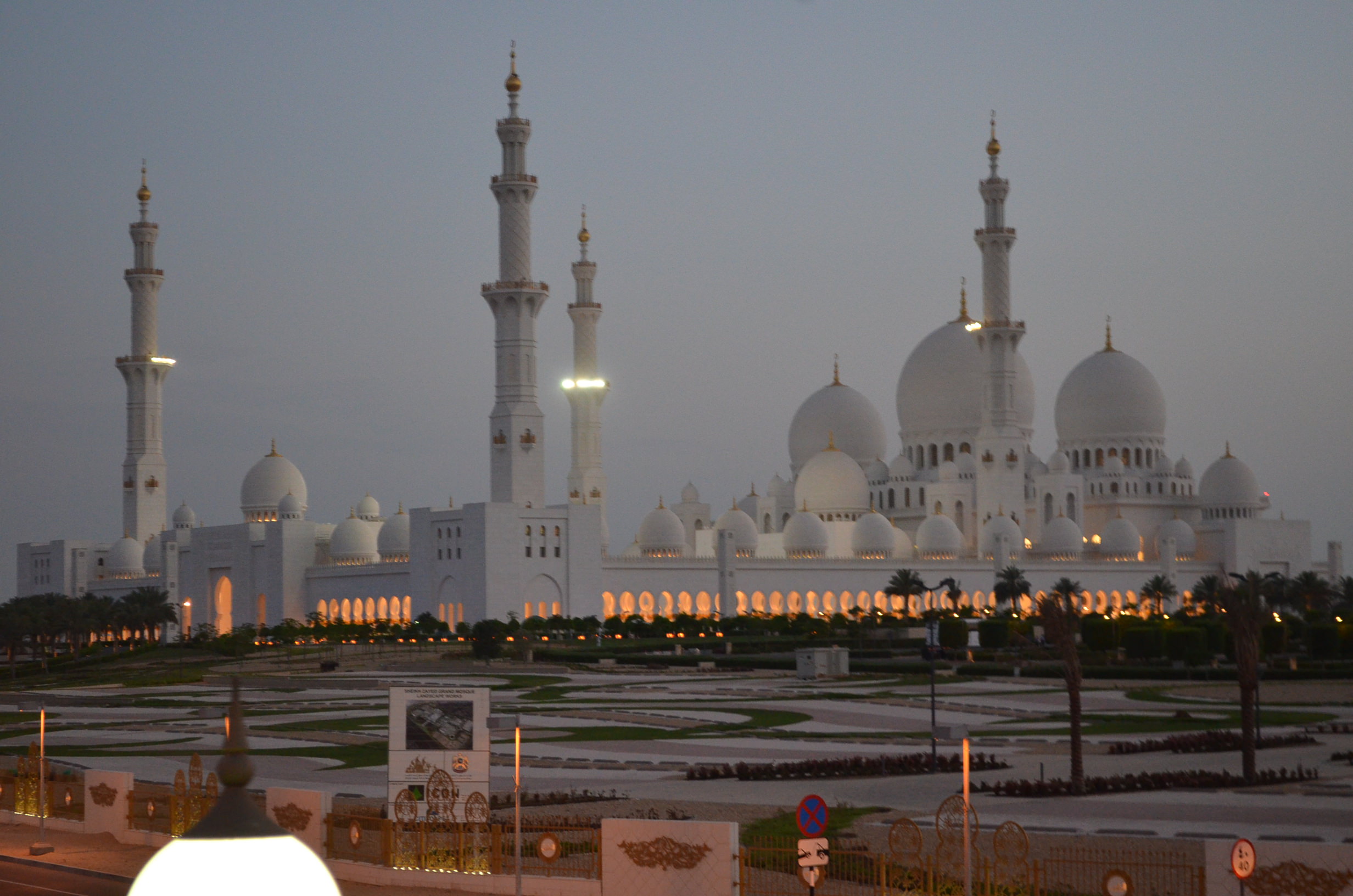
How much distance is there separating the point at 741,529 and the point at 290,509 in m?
20.9

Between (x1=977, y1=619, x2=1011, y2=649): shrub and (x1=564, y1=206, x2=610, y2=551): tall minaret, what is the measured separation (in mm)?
20272

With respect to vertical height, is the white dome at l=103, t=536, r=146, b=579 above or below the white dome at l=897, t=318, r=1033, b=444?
below

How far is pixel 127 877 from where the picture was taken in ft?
51.1

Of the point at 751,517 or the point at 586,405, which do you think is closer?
the point at 586,405

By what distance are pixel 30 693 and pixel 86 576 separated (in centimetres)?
4013

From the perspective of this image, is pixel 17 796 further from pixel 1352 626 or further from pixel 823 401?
pixel 823 401

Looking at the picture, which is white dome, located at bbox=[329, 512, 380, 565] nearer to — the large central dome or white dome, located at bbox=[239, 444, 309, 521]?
white dome, located at bbox=[239, 444, 309, 521]

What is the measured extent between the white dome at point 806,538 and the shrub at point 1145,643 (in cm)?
2814

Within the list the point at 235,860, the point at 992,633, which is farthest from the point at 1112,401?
the point at 235,860

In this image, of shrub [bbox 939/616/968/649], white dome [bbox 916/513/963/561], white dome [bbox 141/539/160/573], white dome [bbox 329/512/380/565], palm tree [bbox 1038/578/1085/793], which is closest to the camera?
palm tree [bbox 1038/578/1085/793]

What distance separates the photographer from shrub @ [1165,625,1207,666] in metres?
43.7

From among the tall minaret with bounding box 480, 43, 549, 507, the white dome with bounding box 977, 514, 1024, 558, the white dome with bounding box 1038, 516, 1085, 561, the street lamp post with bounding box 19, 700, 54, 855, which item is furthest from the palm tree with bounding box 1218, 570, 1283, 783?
the white dome with bounding box 1038, 516, 1085, 561

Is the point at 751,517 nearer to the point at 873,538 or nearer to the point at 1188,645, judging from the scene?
the point at 873,538

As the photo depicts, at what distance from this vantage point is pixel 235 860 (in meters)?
3.30
